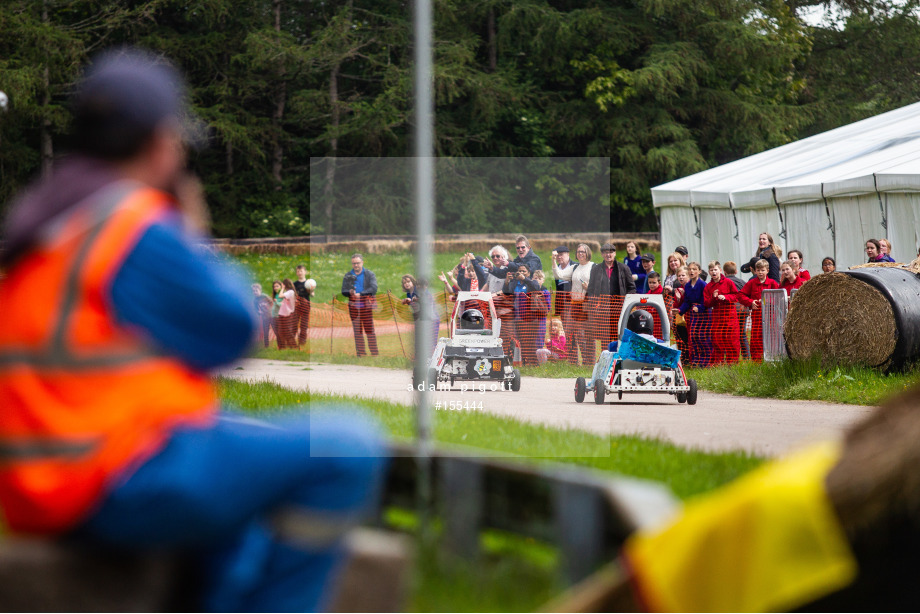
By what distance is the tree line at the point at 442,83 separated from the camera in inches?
1467

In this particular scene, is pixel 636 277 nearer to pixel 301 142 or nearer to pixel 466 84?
pixel 466 84

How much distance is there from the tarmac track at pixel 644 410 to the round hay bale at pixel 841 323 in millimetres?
1316

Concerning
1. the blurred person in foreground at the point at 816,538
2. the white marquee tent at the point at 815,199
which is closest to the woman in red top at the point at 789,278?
the white marquee tent at the point at 815,199

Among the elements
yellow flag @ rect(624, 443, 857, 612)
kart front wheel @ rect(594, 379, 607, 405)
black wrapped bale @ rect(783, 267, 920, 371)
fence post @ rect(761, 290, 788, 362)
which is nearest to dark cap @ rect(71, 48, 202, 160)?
yellow flag @ rect(624, 443, 857, 612)

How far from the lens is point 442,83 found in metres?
36.5

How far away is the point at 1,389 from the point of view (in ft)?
7.14

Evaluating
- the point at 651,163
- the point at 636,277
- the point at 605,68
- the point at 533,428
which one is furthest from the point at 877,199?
the point at 605,68

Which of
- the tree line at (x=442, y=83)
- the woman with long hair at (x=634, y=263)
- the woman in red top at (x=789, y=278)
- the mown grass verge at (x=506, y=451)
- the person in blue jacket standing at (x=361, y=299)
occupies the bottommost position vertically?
the mown grass verge at (x=506, y=451)

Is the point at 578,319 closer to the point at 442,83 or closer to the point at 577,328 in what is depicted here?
the point at 577,328

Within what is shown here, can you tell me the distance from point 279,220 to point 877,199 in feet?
82.6

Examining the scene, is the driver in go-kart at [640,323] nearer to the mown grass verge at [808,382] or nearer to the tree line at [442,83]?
the mown grass verge at [808,382]

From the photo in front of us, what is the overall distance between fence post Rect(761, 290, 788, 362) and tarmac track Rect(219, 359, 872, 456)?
1958mm

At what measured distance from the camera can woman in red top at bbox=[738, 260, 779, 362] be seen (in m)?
17.2
